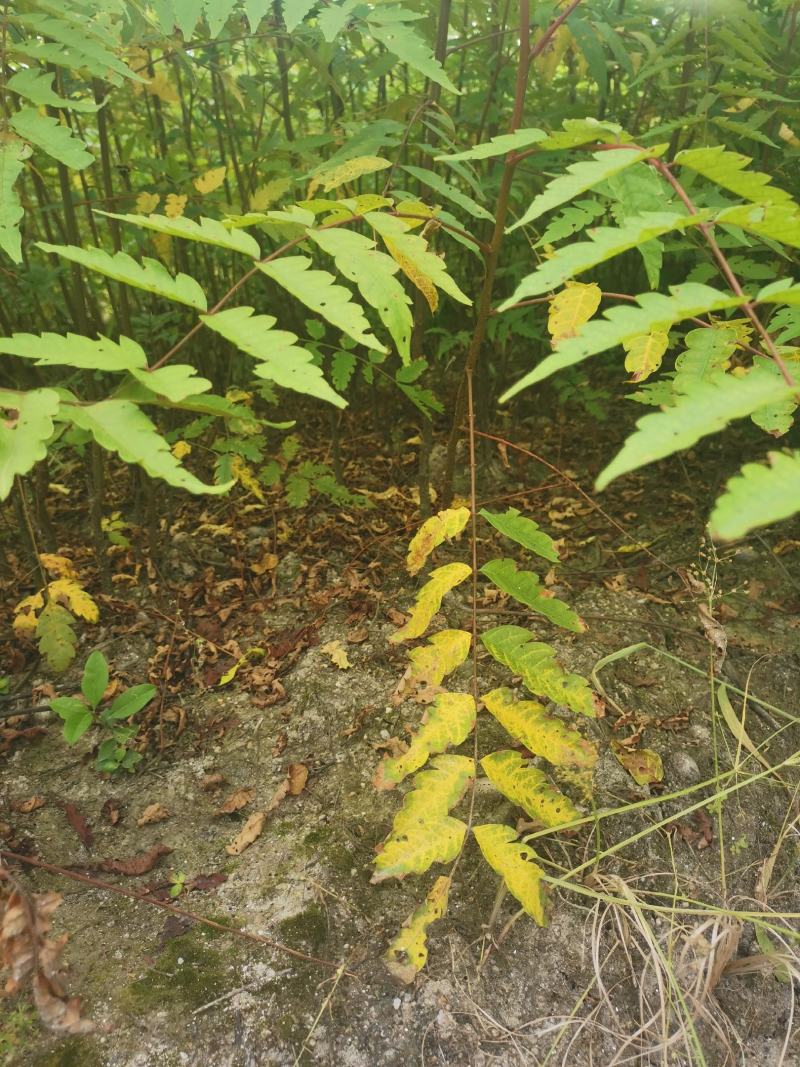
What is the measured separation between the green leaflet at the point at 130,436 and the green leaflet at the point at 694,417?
1.63ft

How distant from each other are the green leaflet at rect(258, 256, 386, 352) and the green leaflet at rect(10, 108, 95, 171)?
1.49ft

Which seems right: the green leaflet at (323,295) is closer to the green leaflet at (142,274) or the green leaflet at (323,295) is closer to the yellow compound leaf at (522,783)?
the green leaflet at (142,274)

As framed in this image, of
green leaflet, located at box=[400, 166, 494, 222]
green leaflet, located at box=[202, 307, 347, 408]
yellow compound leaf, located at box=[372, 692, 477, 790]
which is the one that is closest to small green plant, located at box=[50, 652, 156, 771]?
yellow compound leaf, located at box=[372, 692, 477, 790]

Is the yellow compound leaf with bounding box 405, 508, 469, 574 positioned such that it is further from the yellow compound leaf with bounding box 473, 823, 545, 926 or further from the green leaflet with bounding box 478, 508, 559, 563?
the yellow compound leaf with bounding box 473, 823, 545, 926

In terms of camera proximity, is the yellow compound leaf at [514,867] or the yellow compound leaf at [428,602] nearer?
the yellow compound leaf at [514,867]

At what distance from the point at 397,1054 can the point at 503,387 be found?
2.55 meters

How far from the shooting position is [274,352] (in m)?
1.03

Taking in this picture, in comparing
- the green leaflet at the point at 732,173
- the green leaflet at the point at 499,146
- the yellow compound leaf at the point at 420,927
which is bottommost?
the yellow compound leaf at the point at 420,927

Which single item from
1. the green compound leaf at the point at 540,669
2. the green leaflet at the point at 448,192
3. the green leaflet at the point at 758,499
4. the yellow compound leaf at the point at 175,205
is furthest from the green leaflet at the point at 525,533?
the yellow compound leaf at the point at 175,205

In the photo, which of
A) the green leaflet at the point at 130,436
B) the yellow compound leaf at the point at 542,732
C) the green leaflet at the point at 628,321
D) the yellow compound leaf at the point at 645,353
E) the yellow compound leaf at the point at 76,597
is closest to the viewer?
the green leaflet at the point at 628,321

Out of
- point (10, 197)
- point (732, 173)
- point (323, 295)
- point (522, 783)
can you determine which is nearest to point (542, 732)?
point (522, 783)

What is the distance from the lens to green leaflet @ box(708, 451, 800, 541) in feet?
2.03

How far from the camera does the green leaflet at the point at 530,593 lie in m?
A: 1.42

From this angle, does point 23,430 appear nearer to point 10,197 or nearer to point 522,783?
point 10,197
